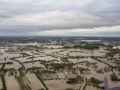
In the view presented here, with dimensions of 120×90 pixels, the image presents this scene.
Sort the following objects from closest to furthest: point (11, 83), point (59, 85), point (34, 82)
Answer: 1. point (59, 85)
2. point (11, 83)
3. point (34, 82)

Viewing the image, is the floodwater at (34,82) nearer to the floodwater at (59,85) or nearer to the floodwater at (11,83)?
the floodwater at (59,85)

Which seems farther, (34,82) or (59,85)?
(34,82)

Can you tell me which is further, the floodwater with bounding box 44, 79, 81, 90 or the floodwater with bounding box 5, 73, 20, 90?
the floodwater with bounding box 5, 73, 20, 90

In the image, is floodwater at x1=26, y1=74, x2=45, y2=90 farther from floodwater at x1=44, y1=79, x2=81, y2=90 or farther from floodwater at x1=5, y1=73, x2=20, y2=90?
floodwater at x1=5, y1=73, x2=20, y2=90

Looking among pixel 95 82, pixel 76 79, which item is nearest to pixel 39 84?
pixel 76 79

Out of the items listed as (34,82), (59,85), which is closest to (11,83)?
(34,82)

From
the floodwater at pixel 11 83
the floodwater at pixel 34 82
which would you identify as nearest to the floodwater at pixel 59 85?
the floodwater at pixel 34 82

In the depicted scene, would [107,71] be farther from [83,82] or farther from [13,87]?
[13,87]

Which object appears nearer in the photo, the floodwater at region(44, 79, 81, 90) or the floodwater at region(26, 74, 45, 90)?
the floodwater at region(44, 79, 81, 90)

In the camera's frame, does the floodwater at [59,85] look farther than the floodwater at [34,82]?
No

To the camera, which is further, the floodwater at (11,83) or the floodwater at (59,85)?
the floodwater at (11,83)

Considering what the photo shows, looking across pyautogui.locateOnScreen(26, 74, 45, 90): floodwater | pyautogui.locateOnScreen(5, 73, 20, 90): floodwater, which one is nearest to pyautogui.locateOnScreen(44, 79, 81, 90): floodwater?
pyautogui.locateOnScreen(26, 74, 45, 90): floodwater

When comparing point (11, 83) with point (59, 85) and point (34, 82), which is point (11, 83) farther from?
point (59, 85)
